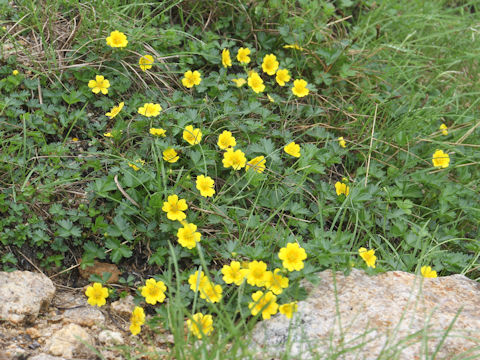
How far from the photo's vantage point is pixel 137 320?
89.1 inches

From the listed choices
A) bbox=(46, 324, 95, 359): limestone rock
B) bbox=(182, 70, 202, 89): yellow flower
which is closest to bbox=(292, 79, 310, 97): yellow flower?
bbox=(182, 70, 202, 89): yellow flower

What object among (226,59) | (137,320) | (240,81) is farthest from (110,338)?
(226,59)

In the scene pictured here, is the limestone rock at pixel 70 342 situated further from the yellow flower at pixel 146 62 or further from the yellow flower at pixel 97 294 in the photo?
the yellow flower at pixel 146 62

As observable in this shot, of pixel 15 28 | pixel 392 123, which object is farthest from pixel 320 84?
pixel 15 28

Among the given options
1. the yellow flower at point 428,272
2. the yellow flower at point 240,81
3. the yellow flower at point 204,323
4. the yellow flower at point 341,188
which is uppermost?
the yellow flower at point 240,81

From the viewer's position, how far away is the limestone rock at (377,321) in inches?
82.1

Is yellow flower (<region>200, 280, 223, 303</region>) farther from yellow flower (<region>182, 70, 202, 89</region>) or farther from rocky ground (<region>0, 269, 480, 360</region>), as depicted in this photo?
yellow flower (<region>182, 70, 202, 89</region>)

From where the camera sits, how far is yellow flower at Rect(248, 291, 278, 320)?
7.16ft

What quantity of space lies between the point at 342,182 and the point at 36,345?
1927mm

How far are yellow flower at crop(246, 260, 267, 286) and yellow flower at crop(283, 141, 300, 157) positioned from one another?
34.5 inches

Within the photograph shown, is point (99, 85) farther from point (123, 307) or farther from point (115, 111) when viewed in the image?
point (123, 307)

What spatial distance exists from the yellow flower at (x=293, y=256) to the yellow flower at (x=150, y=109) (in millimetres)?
1091

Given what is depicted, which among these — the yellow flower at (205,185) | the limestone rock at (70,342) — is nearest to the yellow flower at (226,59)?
the yellow flower at (205,185)

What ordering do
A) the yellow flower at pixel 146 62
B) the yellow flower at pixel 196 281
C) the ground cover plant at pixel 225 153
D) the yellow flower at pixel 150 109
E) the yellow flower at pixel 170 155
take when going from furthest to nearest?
the yellow flower at pixel 146 62
the yellow flower at pixel 150 109
the yellow flower at pixel 170 155
the ground cover plant at pixel 225 153
the yellow flower at pixel 196 281
